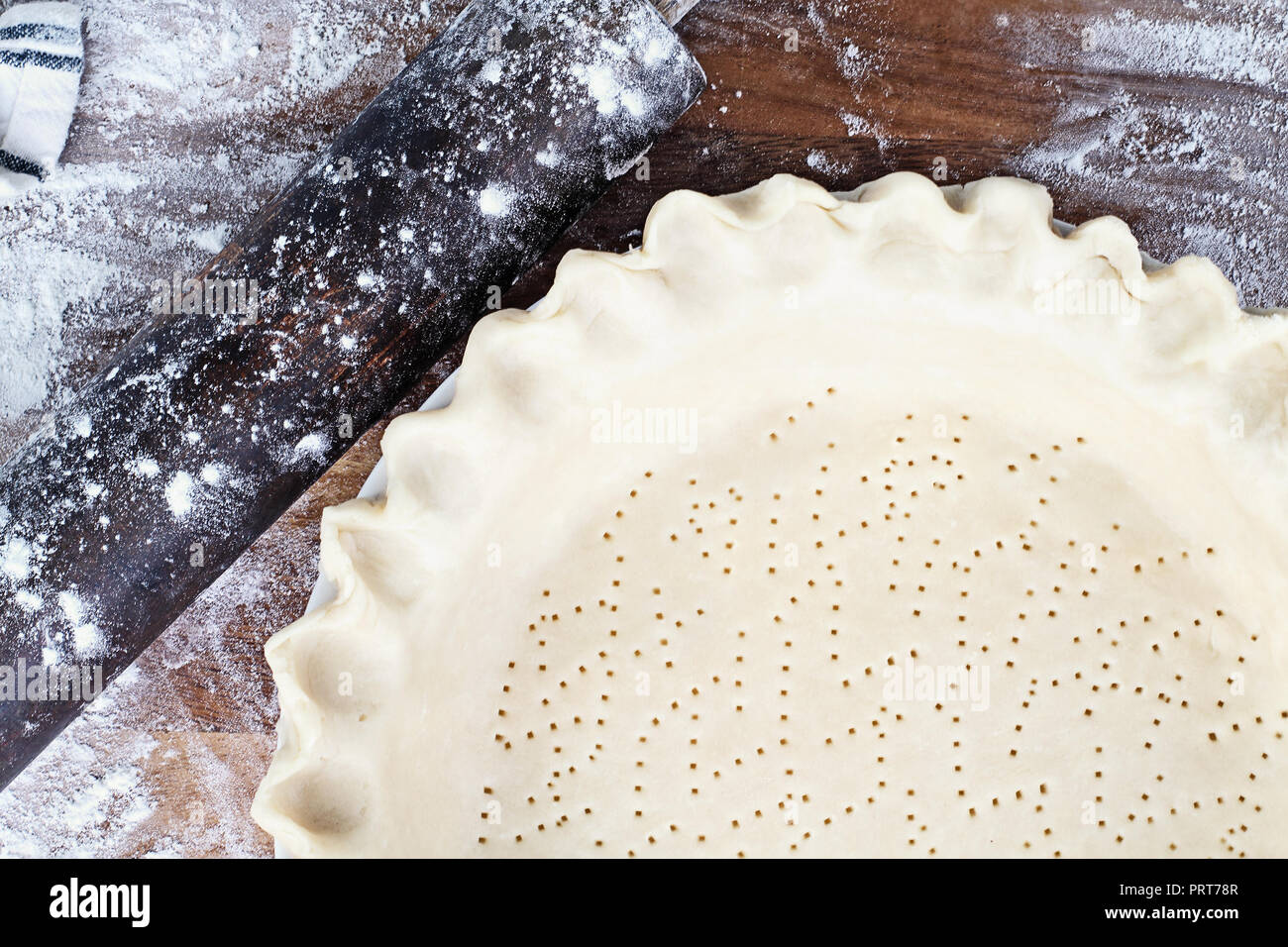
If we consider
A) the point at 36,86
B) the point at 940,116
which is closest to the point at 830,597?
the point at 940,116

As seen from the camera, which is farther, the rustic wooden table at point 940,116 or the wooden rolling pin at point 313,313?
the rustic wooden table at point 940,116

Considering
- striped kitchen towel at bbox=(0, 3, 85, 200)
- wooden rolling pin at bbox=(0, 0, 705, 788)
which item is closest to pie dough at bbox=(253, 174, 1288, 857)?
wooden rolling pin at bbox=(0, 0, 705, 788)

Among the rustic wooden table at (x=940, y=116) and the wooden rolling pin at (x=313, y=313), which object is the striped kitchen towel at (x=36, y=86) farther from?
the wooden rolling pin at (x=313, y=313)

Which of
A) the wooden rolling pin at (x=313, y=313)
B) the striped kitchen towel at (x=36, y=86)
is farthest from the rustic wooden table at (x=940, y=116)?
the wooden rolling pin at (x=313, y=313)

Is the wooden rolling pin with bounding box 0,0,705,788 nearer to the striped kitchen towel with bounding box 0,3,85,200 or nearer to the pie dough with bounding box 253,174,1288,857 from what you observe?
the pie dough with bounding box 253,174,1288,857

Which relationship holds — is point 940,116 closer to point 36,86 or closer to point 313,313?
point 313,313
